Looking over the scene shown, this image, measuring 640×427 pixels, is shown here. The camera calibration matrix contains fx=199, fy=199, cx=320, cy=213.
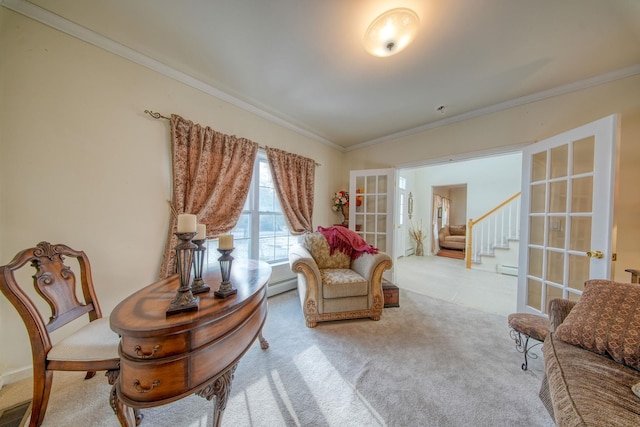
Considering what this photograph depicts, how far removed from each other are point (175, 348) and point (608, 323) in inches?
79.3

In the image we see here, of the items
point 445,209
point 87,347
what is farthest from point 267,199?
point 445,209

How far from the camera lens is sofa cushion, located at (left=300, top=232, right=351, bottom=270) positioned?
267 cm

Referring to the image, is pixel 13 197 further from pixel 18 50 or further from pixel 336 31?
pixel 336 31

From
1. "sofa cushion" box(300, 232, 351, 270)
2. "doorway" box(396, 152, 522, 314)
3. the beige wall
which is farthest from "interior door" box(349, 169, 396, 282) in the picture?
the beige wall

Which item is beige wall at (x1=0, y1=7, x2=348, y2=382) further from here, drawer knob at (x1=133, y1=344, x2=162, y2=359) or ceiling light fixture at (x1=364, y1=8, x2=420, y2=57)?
ceiling light fixture at (x1=364, y1=8, x2=420, y2=57)

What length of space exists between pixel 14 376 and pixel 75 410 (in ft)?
2.11

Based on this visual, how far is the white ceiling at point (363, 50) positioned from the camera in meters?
1.31

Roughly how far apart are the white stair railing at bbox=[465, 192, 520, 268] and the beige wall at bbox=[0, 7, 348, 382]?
5.75 m

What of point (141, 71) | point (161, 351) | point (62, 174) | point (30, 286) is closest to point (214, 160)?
point (141, 71)

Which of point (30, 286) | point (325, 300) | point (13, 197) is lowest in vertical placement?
point (325, 300)

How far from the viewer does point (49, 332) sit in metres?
1.06

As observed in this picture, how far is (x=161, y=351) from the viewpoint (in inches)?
29.9

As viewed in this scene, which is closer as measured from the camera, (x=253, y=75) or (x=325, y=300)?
(x=253, y=75)

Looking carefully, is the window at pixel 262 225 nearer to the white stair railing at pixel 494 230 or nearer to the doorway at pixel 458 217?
the doorway at pixel 458 217
